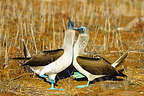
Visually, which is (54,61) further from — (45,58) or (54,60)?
(45,58)

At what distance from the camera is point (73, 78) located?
611 centimetres

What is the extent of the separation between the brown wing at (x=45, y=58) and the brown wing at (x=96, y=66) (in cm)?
40

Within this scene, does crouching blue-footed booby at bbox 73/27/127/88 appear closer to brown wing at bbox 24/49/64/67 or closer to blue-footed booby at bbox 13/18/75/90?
blue-footed booby at bbox 13/18/75/90

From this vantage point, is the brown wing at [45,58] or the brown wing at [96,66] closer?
the brown wing at [45,58]

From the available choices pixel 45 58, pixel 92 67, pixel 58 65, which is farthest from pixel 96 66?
pixel 45 58

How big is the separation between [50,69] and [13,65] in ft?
5.31

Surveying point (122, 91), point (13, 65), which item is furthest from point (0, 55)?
point (122, 91)

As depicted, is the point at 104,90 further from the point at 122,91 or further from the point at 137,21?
the point at 137,21

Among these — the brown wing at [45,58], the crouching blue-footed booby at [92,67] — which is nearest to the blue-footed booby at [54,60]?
the brown wing at [45,58]

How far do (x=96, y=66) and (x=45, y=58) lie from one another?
3.03 feet

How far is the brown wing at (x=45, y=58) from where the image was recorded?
17.5 feet

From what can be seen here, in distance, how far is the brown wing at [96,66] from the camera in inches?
215

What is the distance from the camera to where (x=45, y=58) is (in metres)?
5.39

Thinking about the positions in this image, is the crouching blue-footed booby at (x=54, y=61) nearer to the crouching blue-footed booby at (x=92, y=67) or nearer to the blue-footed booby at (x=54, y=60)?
the blue-footed booby at (x=54, y=60)
